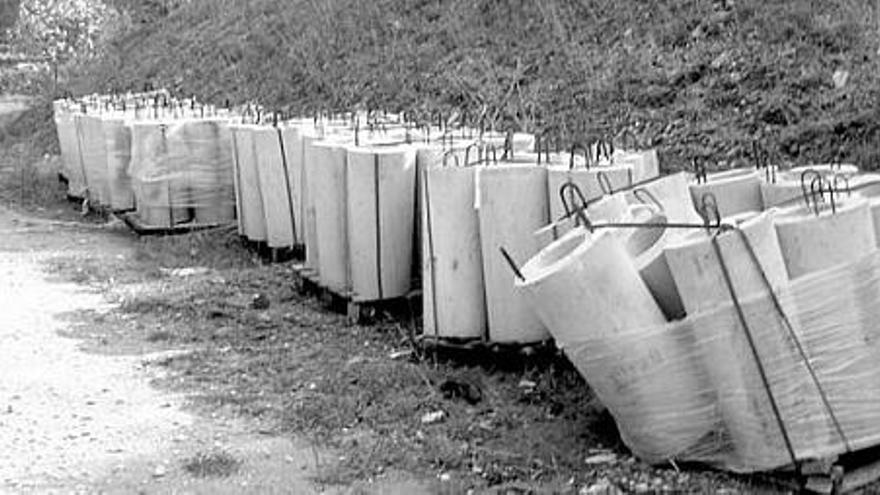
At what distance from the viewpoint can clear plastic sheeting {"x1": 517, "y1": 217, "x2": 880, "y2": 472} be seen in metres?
4.10

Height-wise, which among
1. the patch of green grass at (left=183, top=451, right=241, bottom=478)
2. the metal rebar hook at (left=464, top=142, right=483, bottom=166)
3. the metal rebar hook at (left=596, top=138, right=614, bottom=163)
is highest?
the metal rebar hook at (left=596, top=138, right=614, bottom=163)

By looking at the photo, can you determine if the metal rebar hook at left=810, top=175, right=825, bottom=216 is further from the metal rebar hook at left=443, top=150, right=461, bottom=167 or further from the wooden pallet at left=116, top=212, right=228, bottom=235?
the wooden pallet at left=116, top=212, right=228, bottom=235

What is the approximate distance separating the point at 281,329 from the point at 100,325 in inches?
46.3

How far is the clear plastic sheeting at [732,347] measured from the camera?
13.4 ft

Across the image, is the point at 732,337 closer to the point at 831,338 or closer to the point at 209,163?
the point at 831,338

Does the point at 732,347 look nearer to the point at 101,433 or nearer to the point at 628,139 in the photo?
the point at 101,433

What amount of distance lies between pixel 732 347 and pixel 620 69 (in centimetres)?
593

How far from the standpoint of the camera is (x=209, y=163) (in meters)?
10.7

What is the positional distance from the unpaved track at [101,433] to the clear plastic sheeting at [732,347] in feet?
4.29

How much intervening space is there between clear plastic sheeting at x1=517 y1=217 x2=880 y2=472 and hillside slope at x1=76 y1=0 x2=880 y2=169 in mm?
3168

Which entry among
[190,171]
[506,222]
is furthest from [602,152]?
[190,171]

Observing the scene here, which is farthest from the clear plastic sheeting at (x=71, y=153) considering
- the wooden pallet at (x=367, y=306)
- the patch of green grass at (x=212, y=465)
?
the patch of green grass at (x=212, y=465)

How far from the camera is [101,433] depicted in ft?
18.0

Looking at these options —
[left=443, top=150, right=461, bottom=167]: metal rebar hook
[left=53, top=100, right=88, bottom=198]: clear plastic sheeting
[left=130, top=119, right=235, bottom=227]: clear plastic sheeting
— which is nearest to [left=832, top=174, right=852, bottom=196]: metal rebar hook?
[left=443, top=150, right=461, bottom=167]: metal rebar hook
